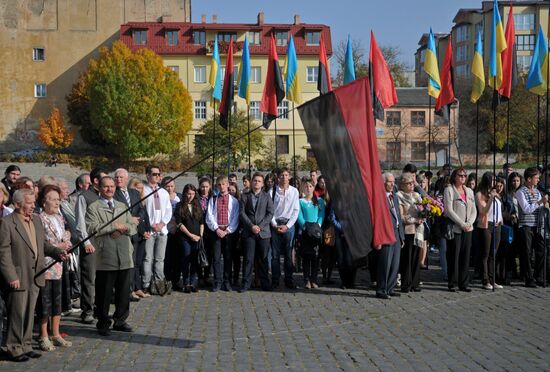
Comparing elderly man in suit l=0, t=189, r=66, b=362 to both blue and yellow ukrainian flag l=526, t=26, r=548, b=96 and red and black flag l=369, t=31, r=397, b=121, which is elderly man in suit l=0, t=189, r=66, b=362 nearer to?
red and black flag l=369, t=31, r=397, b=121

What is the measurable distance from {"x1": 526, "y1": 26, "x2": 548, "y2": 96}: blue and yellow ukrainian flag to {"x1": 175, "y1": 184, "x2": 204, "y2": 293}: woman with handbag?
7649 millimetres

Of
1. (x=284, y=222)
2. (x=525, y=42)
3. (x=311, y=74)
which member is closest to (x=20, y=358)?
(x=284, y=222)

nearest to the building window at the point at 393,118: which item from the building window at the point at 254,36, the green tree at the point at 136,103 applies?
the building window at the point at 254,36

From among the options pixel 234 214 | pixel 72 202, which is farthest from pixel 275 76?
pixel 72 202

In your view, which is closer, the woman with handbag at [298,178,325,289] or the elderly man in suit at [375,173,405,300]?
the elderly man in suit at [375,173,405,300]

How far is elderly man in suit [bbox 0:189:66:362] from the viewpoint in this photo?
8711 millimetres

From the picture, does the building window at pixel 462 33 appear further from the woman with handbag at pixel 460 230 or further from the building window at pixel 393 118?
the woman with handbag at pixel 460 230

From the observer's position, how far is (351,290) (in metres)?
14.2

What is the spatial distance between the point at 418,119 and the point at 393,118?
254cm

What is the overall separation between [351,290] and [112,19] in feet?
235

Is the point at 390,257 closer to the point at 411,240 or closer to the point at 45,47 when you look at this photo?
the point at 411,240

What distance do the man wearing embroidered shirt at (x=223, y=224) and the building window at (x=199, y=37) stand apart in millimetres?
65338

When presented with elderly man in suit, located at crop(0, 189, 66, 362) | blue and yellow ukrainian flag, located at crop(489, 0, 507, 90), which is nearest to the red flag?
blue and yellow ukrainian flag, located at crop(489, 0, 507, 90)

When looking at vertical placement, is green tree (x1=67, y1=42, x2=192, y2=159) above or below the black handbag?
above
